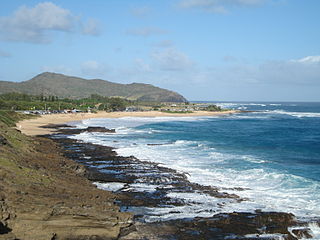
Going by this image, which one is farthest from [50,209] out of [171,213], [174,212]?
[174,212]

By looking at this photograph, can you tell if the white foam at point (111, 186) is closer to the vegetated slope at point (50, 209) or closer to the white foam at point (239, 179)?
the white foam at point (239, 179)

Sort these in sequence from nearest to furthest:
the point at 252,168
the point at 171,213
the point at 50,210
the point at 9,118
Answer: the point at 50,210 < the point at 171,213 < the point at 252,168 < the point at 9,118

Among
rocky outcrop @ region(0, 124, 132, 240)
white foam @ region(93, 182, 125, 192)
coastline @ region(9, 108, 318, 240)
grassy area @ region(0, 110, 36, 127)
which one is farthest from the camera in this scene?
grassy area @ region(0, 110, 36, 127)

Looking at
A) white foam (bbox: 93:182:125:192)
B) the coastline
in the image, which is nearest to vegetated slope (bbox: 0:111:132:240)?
the coastline

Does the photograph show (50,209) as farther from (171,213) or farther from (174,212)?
(174,212)

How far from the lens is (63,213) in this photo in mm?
12070

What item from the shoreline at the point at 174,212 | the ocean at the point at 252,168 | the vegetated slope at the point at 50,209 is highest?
the vegetated slope at the point at 50,209

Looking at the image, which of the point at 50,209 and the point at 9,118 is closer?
the point at 50,209

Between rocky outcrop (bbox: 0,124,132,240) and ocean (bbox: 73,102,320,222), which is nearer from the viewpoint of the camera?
rocky outcrop (bbox: 0,124,132,240)

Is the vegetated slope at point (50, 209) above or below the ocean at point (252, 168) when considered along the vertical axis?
above

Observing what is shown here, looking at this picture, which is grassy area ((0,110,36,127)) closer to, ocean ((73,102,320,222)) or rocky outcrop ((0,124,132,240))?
ocean ((73,102,320,222))

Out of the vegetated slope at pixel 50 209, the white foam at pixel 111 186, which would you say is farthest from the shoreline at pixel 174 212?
the vegetated slope at pixel 50 209

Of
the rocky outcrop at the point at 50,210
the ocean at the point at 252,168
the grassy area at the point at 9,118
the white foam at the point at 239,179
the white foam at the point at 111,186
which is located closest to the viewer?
the rocky outcrop at the point at 50,210

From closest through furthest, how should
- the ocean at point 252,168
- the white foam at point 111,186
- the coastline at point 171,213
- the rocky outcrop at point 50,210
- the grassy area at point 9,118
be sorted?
the rocky outcrop at point 50,210
the coastline at point 171,213
the ocean at point 252,168
the white foam at point 111,186
the grassy area at point 9,118
